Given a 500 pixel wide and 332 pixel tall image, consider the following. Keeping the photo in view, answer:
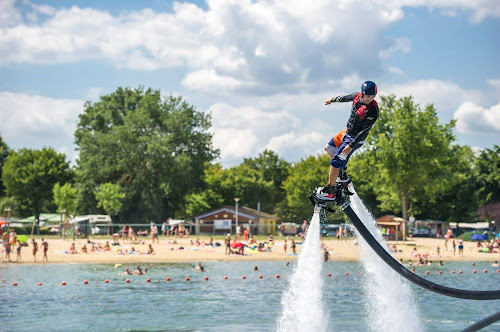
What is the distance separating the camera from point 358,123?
440 inches

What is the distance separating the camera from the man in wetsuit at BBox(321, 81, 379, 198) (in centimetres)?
1102

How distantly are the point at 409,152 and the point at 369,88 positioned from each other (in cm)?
7791

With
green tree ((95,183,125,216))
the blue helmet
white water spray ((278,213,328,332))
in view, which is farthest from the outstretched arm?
green tree ((95,183,125,216))

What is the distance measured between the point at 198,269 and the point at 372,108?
45.8 meters

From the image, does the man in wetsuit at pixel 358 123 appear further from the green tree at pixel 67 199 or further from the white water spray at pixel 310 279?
the green tree at pixel 67 199

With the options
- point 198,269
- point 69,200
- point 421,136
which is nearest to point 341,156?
point 198,269

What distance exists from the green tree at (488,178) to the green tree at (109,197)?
63709mm

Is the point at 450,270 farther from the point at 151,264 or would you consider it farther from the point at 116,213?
the point at 116,213

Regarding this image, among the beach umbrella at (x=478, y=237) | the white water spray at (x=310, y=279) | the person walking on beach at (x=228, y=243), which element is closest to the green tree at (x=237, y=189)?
the person walking on beach at (x=228, y=243)

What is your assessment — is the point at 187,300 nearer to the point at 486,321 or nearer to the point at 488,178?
the point at 486,321

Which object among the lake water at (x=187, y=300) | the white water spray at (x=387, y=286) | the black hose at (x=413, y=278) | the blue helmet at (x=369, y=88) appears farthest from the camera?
the lake water at (x=187, y=300)

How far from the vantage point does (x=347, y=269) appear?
58.8 m

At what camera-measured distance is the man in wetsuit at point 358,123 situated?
Answer: 36.1 ft

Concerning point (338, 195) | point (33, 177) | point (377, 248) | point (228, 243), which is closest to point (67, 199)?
point (33, 177)
